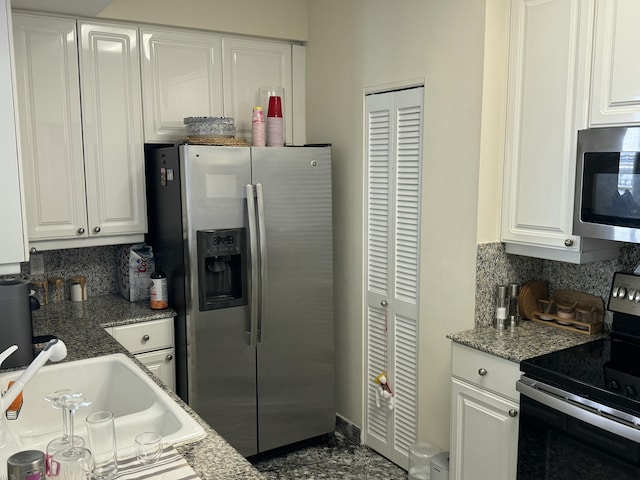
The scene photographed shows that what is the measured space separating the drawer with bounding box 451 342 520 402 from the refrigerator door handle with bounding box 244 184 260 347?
1027 millimetres

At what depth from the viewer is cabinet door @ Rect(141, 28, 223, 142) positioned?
3094 millimetres

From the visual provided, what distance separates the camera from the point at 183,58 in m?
3.17

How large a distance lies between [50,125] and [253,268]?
1.21 m

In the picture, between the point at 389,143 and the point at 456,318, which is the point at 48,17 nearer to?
the point at 389,143

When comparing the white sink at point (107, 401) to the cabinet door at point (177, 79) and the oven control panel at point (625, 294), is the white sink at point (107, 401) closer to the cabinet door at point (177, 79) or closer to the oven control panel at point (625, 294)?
the cabinet door at point (177, 79)

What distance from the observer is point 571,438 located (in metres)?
2.00

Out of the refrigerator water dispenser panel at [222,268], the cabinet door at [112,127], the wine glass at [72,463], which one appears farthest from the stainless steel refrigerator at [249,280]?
the wine glass at [72,463]

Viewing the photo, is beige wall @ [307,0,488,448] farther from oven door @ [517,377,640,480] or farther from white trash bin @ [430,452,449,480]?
oven door @ [517,377,640,480]

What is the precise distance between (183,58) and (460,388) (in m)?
2.19

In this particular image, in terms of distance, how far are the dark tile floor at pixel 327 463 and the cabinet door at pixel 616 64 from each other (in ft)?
6.56

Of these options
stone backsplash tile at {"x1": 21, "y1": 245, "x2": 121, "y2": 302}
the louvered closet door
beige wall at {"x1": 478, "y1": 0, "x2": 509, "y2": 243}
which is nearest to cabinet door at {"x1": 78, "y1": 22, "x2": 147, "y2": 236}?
stone backsplash tile at {"x1": 21, "y1": 245, "x2": 121, "y2": 302}

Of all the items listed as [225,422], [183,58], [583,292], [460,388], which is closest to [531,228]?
[583,292]

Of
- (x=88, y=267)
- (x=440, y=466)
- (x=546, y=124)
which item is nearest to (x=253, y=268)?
(x=88, y=267)

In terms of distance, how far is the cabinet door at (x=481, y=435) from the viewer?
2271mm
